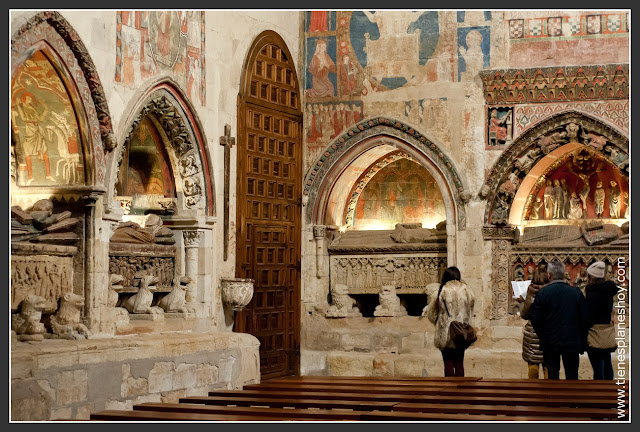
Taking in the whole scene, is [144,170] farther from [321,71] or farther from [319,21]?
[319,21]

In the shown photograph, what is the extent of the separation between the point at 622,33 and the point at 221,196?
5.51 m

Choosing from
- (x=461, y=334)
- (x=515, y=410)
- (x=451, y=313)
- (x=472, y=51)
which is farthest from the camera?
(x=472, y=51)

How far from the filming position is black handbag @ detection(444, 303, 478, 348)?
36.6 feet

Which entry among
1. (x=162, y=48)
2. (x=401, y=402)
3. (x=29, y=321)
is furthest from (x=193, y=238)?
(x=401, y=402)

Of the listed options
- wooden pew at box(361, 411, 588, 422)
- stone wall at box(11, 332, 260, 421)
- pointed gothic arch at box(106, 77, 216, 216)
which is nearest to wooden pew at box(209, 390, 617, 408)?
wooden pew at box(361, 411, 588, 422)

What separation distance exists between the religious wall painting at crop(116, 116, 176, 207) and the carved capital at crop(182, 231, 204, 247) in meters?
0.51

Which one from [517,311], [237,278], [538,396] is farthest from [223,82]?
[538,396]

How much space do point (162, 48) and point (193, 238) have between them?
2314 millimetres

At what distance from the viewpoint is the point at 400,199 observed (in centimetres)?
1742

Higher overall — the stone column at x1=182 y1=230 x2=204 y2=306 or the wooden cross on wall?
the wooden cross on wall

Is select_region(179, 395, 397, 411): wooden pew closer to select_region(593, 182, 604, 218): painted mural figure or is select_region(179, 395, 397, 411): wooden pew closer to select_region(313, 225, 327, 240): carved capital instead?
select_region(313, 225, 327, 240): carved capital

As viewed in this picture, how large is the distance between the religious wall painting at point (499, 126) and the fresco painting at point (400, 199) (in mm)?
1699

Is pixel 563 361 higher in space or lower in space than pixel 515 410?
higher

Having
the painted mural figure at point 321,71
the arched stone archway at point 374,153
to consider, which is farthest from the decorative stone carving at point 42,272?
the painted mural figure at point 321,71
